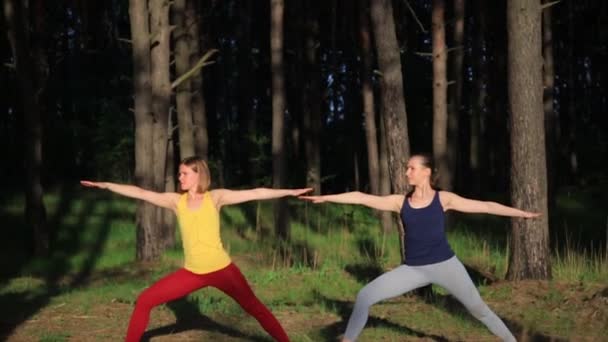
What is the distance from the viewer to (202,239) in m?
7.80

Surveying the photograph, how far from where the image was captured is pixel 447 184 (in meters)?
22.2

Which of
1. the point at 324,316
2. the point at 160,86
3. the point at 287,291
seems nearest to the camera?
the point at 324,316

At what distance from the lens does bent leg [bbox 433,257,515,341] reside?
295 inches

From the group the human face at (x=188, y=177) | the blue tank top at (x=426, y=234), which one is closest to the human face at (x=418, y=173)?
the blue tank top at (x=426, y=234)

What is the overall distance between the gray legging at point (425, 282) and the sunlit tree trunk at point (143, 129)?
10.1 metres

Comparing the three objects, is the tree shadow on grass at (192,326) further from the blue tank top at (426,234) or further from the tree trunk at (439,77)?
the tree trunk at (439,77)

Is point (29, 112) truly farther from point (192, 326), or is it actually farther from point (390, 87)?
point (192, 326)

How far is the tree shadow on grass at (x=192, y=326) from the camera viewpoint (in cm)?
1005

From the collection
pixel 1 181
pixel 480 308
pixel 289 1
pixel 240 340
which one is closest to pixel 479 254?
pixel 240 340

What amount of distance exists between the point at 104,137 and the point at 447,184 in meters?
12.5

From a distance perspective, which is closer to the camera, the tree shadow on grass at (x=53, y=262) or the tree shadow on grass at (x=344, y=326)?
the tree shadow on grass at (x=344, y=326)

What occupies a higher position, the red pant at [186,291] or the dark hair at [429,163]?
the dark hair at [429,163]

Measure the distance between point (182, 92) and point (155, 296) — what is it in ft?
41.1

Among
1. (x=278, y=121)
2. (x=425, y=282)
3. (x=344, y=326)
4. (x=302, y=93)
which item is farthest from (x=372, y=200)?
(x=302, y=93)
